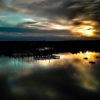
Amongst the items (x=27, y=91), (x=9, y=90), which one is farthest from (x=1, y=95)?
(x=27, y=91)

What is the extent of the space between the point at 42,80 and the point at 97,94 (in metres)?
7.67

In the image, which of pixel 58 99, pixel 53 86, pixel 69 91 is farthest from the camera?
pixel 53 86

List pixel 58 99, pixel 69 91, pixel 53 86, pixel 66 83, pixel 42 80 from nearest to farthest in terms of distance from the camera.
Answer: pixel 58 99 → pixel 69 91 → pixel 53 86 → pixel 66 83 → pixel 42 80

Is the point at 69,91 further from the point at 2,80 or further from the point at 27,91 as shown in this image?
the point at 2,80

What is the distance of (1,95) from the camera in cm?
1280

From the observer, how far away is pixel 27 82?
16438mm

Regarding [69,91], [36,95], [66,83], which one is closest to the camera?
[36,95]

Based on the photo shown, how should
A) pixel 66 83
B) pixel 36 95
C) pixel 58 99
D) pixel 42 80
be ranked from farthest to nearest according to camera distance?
pixel 42 80 → pixel 66 83 → pixel 36 95 → pixel 58 99

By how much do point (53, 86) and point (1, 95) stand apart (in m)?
6.09

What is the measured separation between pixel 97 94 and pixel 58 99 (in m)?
4.50

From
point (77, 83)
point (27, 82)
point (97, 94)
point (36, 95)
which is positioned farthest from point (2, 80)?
point (97, 94)

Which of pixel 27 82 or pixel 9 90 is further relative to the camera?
pixel 27 82

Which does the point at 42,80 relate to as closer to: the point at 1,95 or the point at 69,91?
the point at 69,91

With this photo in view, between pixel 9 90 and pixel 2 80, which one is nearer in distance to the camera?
pixel 9 90
